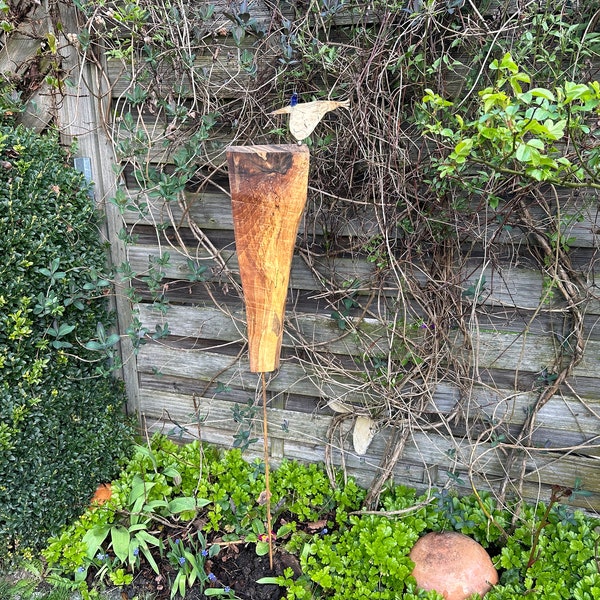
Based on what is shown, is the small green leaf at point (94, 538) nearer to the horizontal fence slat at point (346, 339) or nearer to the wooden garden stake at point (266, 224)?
the horizontal fence slat at point (346, 339)

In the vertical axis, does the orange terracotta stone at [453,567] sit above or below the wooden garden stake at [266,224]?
below

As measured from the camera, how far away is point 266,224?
1.61m

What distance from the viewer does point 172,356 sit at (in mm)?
2725

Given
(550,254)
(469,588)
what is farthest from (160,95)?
(469,588)

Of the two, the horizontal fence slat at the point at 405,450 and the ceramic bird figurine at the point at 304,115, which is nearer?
the ceramic bird figurine at the point at 304,115

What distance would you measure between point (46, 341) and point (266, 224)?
4.13ft

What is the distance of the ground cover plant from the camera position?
6.93 ft

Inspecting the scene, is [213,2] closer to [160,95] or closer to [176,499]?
[160,95]

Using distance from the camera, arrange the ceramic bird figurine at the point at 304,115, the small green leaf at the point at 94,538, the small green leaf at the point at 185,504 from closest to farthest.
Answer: the ceramic bird figurine at the point at 304,115 < the small green leaf at the point at 94,538 < the small green leaf at the point at 185,504

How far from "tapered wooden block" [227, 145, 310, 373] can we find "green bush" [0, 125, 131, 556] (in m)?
1.01

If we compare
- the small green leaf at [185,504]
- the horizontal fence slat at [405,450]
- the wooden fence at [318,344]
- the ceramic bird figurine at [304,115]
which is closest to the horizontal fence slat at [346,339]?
the wooden fence at [318,344]

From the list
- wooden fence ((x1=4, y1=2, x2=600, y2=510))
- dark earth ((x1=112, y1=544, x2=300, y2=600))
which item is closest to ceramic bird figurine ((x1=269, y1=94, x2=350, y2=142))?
wooden fence ((x1=4, y1=2, x2=600, y2=510))

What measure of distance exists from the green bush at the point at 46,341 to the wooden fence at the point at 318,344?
0.23m

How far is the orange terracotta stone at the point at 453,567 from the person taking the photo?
206 centimetres
